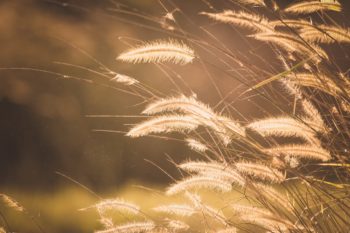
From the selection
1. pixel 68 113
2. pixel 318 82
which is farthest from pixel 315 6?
pixel 68 113

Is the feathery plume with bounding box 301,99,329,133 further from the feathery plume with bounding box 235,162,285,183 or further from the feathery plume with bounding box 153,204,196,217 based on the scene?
the feathery plume with bounding box 153,204,196,217

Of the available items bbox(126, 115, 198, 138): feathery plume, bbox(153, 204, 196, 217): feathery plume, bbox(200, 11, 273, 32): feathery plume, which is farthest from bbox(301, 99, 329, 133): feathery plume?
bbox(153, 204, 196, 217): feathery plume

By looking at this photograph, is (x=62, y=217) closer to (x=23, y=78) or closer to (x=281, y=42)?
(x=23, y=78)

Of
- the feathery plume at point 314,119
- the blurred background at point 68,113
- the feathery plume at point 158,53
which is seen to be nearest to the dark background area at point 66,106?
the blurred background at point 68,113

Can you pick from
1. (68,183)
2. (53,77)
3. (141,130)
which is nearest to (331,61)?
(141,130)

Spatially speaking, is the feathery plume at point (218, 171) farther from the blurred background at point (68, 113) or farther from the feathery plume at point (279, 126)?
the blurred background at point (68, 113)

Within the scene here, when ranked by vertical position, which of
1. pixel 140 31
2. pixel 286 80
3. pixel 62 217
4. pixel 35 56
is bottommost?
pixel 62 217

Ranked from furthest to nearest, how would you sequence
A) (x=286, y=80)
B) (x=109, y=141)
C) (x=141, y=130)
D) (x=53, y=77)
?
(x=53, y=77) < (x=109, y=141) < (x=286, y=80) < (x=141, y=130)
